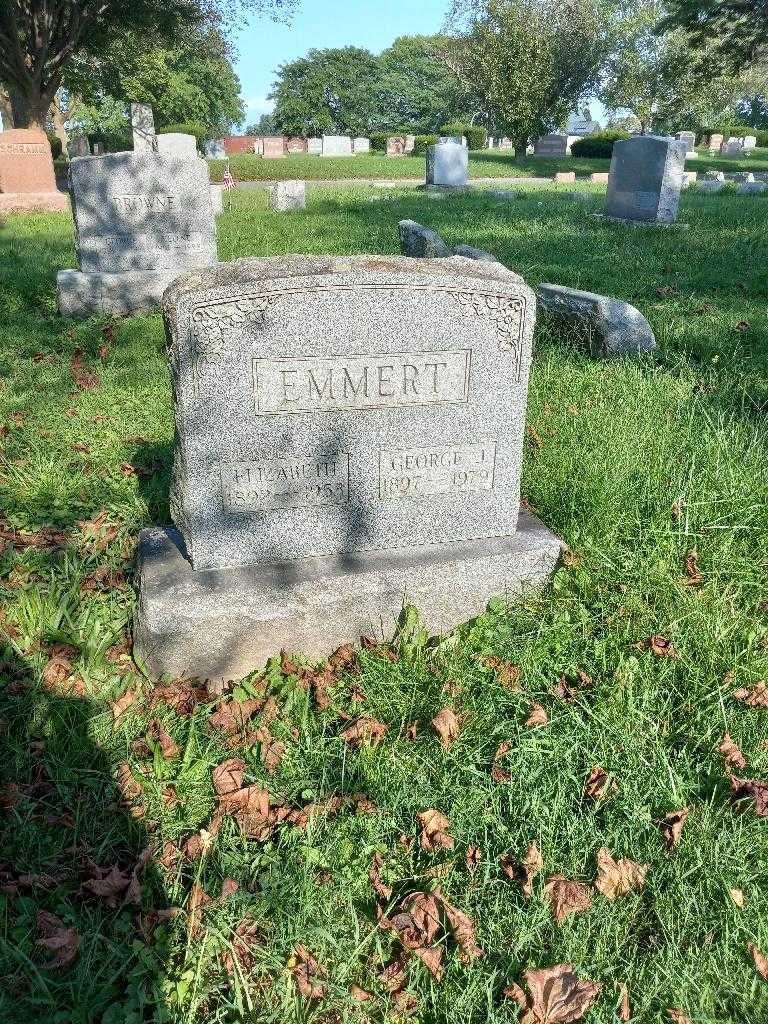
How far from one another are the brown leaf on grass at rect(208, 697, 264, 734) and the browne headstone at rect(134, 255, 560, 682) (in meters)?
0.16

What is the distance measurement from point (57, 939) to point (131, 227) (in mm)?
7816

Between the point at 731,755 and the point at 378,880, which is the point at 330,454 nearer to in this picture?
the point at 378,880

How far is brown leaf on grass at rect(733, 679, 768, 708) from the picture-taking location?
2.63 meters

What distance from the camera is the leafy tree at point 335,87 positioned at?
89.2 meters

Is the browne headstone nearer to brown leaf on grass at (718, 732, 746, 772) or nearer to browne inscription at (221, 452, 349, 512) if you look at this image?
browne inscription at (221, 452, 349, 512)

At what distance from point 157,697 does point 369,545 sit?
1.01 m

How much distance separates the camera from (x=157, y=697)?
2809 mm

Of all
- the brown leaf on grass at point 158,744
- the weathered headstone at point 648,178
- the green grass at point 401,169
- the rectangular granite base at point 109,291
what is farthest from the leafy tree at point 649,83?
the brown leaf on grass at point 158,744

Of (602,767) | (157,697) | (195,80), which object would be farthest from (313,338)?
(195,80)

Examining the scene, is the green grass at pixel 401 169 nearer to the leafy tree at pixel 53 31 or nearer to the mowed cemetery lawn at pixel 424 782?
the leafy tree at pixel 53 31

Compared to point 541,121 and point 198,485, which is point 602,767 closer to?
point 198,485

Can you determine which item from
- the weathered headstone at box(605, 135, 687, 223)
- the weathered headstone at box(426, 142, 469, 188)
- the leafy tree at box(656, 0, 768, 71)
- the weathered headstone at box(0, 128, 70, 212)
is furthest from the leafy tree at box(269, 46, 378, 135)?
the weathered headstone at box(605, 135, 687, 223)

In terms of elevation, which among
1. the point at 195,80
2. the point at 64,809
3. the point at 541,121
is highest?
the point at 195,80

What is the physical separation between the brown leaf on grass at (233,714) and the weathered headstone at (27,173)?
51.1 ft
